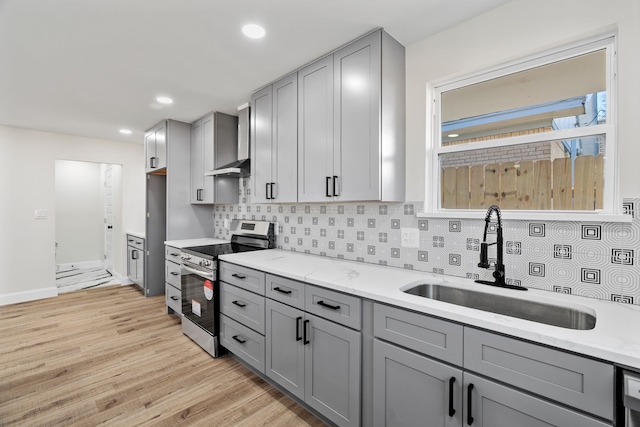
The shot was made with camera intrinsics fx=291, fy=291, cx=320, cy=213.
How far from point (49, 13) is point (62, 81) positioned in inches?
44.2

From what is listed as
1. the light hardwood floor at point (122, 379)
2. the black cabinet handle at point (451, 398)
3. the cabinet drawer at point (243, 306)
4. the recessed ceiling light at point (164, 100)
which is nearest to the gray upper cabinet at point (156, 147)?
the recessed ceiling light at point (164, 100)

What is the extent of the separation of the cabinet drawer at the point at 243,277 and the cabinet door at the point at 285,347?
0.16 metres

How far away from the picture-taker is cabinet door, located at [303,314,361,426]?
5.17ft

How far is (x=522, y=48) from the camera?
161cm

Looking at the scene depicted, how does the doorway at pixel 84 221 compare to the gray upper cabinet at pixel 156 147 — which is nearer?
the gray upper cabinet at pixel 156 147

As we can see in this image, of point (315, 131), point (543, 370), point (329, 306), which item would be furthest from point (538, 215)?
point (315, 131)

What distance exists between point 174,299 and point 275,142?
2287mm

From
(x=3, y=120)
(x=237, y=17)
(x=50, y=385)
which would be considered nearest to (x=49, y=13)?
(x=237, y=17)

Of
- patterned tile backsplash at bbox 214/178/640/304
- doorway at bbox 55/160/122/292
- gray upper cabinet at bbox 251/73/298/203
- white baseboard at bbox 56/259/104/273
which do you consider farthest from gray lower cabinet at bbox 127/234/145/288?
patterned tile backsplash at bbox 214/178/640/304

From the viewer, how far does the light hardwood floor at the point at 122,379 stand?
1.90 m

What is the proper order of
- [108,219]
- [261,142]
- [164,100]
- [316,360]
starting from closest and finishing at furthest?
[316,360], [261,142], [164,100], [108,219]

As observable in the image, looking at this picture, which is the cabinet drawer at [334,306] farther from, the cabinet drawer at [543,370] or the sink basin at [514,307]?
the cabinet drawer at [543,370]

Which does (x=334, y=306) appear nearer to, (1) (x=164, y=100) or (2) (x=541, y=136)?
(2) (x=541, y=136)

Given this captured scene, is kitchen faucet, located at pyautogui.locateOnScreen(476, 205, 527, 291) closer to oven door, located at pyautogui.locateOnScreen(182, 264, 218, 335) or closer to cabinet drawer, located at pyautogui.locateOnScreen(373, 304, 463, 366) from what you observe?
cabinet drawer, located at pyautogui.locateOnScreen(373, 304, 463, 366)
